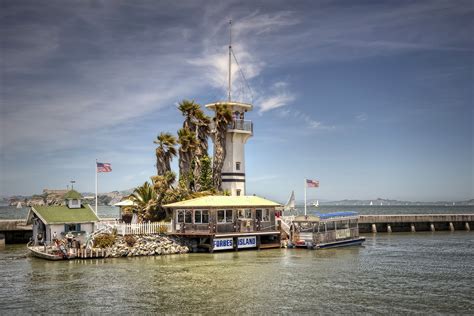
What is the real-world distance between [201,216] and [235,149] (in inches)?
568

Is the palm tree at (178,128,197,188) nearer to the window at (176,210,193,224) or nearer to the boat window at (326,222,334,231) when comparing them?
the window at (176,210,193,224)

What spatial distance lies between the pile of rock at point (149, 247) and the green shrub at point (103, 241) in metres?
0.39

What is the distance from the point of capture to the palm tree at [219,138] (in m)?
56.9

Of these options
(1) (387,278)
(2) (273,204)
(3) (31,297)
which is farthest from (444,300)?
(2) (273,204)

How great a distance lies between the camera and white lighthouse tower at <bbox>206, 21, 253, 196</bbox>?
5775 cm

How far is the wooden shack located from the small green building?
279 inches

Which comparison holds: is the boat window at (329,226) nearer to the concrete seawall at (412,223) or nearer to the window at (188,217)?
the window at (188,217)

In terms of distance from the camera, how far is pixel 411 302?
25.8 m

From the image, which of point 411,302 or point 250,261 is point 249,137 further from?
point 411,302

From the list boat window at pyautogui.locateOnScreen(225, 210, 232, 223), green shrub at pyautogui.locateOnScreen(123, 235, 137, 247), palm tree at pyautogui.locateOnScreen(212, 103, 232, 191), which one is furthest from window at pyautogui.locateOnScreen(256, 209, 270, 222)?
green shrub at pyautogui.locateOnScreen(123, 235, 137, 247)

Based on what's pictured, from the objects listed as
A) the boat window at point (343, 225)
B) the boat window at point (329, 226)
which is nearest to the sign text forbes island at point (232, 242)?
the boat window at point (329, 226)

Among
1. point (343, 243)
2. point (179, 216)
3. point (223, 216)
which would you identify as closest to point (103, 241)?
point (179, 216)

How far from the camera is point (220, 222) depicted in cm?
4572

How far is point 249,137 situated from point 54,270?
97.5 ft
